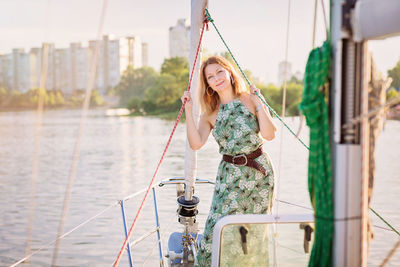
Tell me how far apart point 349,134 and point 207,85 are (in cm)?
140

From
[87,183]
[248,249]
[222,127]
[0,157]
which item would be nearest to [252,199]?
[222,127]

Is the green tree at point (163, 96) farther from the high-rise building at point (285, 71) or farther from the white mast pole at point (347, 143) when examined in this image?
the white mast pole at point (347, 143)

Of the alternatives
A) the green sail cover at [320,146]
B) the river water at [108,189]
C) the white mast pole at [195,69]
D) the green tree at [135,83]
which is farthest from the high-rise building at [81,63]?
the green sail cover at [320,146]

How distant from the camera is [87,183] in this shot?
14.3 m

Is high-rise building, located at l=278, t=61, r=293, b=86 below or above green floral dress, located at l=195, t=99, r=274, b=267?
above

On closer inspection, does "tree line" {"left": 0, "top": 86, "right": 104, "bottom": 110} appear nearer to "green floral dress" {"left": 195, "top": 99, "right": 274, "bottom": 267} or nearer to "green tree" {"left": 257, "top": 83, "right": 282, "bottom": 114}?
Result: "green tree" {"left": 257, "top": 83, "right": 282, "bottom": 114}

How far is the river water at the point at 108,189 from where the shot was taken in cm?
741

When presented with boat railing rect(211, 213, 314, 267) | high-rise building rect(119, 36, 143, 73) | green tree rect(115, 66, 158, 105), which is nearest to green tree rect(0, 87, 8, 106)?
green tree rect(115, 66, 158, 105)

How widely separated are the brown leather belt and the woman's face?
0.38 metres

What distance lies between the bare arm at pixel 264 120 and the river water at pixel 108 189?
56cm

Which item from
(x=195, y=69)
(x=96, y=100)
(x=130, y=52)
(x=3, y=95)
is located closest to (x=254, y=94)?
(x=195, y=69)

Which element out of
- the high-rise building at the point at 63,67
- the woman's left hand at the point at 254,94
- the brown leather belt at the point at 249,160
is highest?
the high-rise building at the point at 63,67

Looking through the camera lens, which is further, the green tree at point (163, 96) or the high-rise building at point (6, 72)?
the high-rise building at point (6, 72)

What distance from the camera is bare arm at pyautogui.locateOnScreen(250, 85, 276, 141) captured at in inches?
101
